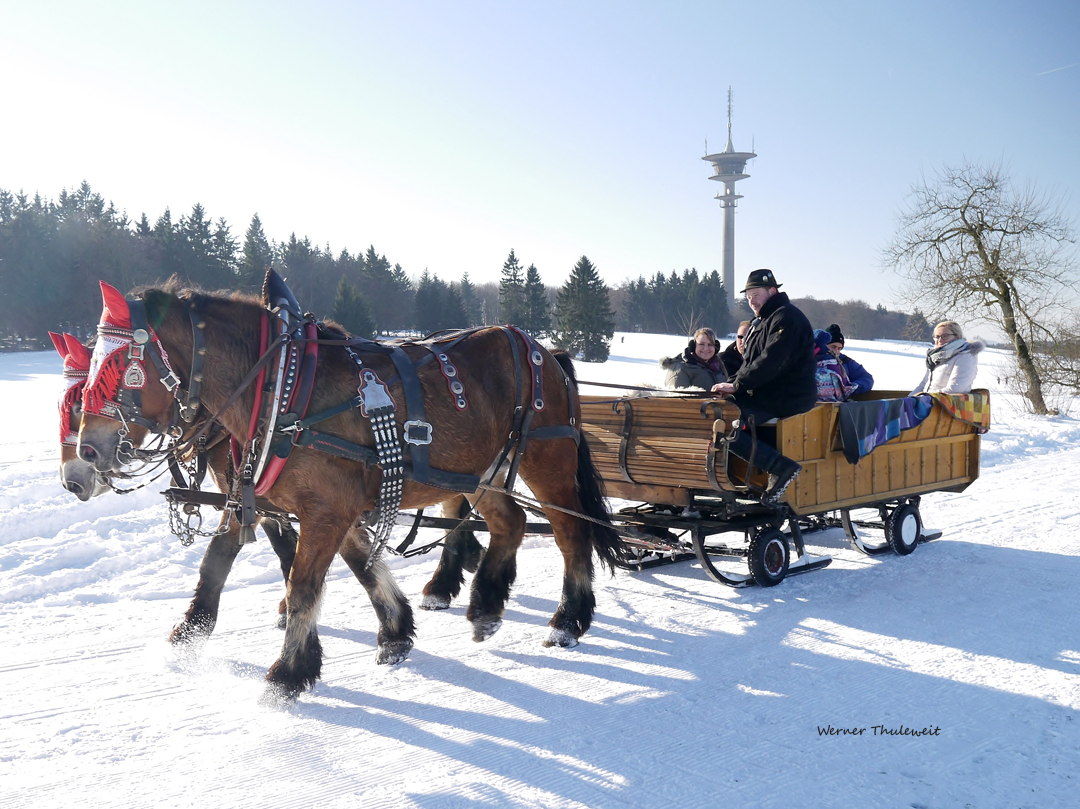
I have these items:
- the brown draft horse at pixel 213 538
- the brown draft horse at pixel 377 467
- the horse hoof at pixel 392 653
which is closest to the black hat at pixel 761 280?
the brown draft horse at pixel 377 467

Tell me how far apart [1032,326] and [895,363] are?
61.7 ft

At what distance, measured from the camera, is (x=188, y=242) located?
43.8 metres

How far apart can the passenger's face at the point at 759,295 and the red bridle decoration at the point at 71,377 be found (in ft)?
13.5

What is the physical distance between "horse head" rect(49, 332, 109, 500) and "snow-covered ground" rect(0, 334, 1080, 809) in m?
0.96

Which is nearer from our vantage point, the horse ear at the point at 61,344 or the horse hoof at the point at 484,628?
the horse ear at the point at 61,344

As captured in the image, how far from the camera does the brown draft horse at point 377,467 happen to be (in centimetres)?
341

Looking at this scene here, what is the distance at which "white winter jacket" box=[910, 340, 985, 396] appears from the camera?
269 inches

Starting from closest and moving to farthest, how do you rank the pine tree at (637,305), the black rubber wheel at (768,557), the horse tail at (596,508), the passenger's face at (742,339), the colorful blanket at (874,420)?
the horse tail at (596,508)
the black rubber wheel at (768,557)
the colorful blanket at (874,420)
the passenger's face at (742,339)
the pine tree at (637,305)

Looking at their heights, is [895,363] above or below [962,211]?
below

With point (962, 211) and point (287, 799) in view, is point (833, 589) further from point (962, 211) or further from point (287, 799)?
point (962, 211)

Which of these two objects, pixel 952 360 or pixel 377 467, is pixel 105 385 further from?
pixel 952 360

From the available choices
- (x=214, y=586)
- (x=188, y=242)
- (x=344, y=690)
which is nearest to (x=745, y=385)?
(x=344, y=690)

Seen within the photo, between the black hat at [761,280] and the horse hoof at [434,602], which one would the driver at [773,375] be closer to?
the black hat at [761,280]

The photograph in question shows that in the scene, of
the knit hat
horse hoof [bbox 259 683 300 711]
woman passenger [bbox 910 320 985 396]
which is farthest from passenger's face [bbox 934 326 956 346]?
horse hoof [bbox 259 683 300 711]
